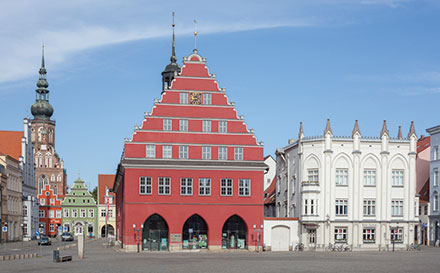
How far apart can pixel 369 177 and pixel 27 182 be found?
7030cm

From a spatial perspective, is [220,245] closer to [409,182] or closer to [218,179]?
[218,179]

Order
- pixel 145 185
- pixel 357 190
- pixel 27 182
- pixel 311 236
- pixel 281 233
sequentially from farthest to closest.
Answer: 1. pixel 27 182
2. pixel 357 190
3. pixel 311 236
4. pixel 281 233
5. pixel 145 185

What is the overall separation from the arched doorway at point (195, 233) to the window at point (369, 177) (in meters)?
18.8

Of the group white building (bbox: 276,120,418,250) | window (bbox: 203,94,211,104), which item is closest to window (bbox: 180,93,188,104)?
window (bbox: 203,94,211,104)

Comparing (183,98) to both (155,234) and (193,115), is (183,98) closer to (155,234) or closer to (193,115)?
(193,115)

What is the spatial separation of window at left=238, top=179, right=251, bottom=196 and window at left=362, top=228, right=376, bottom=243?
14514 mm

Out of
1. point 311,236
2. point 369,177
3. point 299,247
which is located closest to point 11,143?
point 299,247

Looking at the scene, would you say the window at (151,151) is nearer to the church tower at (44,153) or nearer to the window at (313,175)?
the window at (313,175)

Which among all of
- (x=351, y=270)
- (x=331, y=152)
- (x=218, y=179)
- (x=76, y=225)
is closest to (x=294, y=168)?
(x=331, y=152)

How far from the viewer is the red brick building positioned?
15625cm

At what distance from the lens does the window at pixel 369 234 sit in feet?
258

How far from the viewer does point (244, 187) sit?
74000 mm

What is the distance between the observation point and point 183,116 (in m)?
73.4

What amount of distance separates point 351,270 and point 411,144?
41.9 meters
